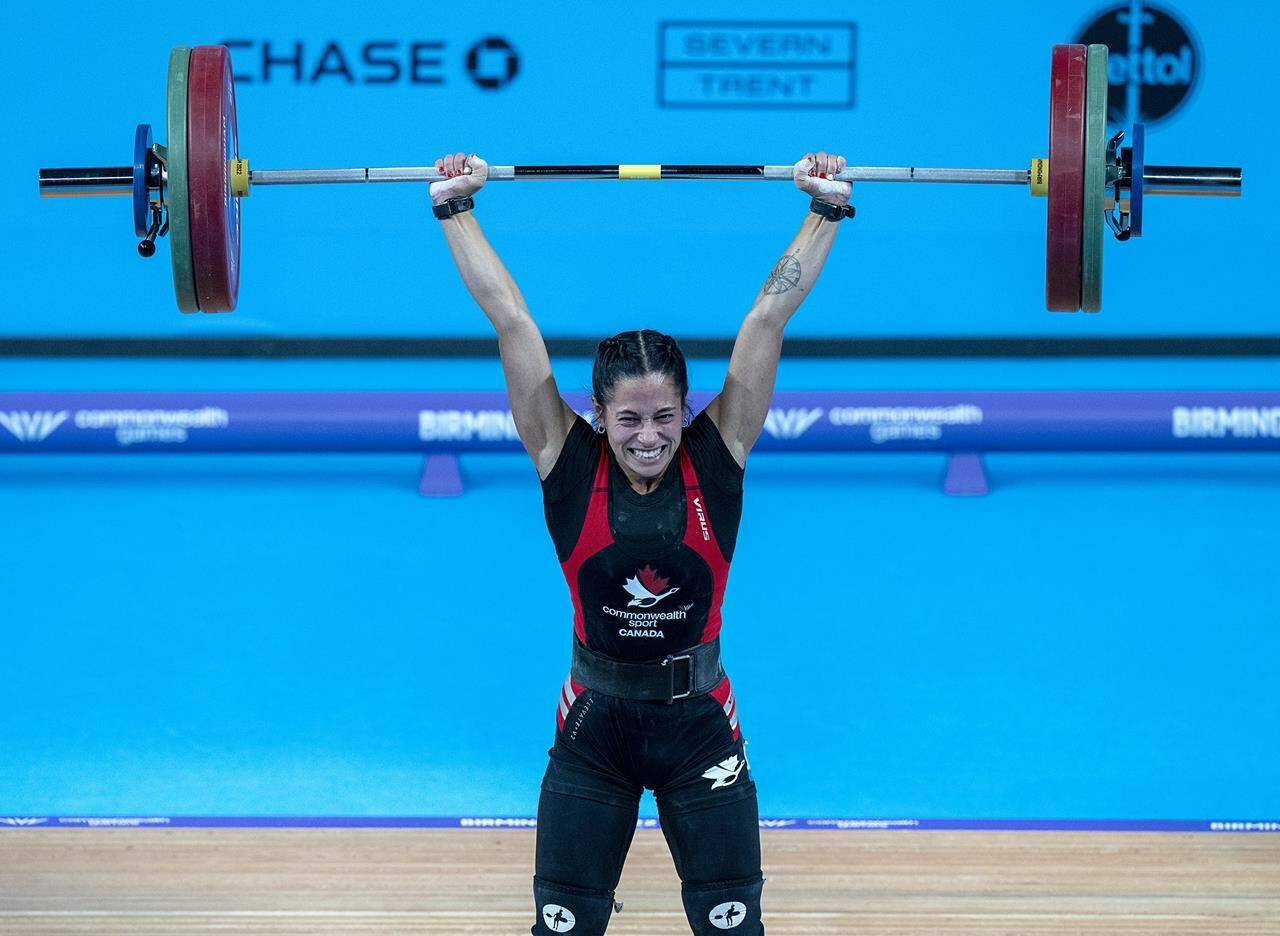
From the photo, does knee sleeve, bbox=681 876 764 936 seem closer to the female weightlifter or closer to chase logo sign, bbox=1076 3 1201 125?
the female weightlifter

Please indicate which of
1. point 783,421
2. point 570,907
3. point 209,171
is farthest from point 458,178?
point 783,421

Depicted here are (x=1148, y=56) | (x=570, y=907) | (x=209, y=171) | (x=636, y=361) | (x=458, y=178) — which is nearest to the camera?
(x=636, y=361)

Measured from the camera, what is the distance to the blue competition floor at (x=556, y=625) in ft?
15.6

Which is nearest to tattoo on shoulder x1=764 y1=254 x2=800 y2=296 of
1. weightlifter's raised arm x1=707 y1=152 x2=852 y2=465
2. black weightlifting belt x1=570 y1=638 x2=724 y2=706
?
weightlifter's raised arm x1=707 y1=152 x2=852 y2=465

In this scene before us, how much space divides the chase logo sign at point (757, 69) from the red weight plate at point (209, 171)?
3163 mm

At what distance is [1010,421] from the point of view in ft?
19.0

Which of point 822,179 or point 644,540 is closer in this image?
point 644,540

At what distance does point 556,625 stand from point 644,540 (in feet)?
8.64

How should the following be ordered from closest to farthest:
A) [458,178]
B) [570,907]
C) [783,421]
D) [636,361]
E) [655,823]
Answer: [636,361] → [570,907] → [458,178] → [655,823] → [783,421]

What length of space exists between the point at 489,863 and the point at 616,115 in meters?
3.18

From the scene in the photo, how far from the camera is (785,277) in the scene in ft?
9.81

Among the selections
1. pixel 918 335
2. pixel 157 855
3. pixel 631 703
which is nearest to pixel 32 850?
pixel 157 855

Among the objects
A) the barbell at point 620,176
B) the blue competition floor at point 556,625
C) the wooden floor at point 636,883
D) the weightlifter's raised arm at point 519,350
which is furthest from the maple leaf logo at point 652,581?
the blue competition floor at point 556,625

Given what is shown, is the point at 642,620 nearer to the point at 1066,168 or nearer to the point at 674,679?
the point at 674,679
